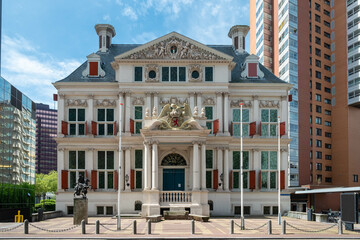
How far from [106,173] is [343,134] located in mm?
56295

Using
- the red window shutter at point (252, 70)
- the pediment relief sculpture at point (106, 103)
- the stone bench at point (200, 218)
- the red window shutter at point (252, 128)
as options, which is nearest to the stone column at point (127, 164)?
the pediment relief sculpture at point (106, 103)

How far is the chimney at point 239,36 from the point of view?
46.3 m

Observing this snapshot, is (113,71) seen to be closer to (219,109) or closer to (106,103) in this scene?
(106,103)

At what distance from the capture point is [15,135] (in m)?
43.2

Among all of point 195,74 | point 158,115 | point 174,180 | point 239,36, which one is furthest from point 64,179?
point 239,36

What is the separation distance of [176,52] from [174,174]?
11.9 meters

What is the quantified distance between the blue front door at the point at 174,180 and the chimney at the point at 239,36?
1624cm

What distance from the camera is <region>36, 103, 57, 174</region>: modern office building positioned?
531 ft

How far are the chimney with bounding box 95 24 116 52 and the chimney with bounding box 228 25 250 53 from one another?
14.2 metres

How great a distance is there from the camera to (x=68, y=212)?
39.7 m

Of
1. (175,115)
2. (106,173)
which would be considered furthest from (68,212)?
(175,115)

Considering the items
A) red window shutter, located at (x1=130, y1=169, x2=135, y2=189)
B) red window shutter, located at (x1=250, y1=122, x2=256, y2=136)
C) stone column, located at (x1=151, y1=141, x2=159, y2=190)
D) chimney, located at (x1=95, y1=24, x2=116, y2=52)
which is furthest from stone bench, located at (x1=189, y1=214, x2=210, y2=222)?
chimney, located at (x1=95, y1=24, x2=116, y2=52)

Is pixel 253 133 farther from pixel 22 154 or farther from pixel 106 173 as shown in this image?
pixel 22 154

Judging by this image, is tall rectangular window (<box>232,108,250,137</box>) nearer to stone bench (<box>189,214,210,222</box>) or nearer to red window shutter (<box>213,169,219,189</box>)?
red window shutter (<box>213,169,219,189</box>)
